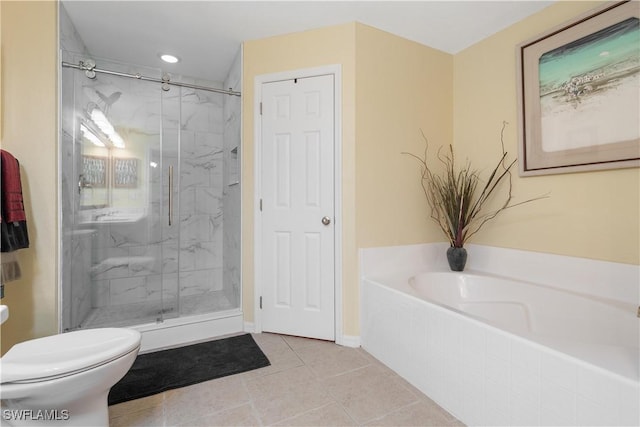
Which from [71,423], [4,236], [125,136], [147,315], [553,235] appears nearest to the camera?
[71,423]

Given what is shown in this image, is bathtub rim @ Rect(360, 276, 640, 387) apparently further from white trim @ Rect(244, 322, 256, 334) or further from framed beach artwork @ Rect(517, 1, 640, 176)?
framed beach artwork @ Rect(517, 1, 640, 176)

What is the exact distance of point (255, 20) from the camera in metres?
2.15

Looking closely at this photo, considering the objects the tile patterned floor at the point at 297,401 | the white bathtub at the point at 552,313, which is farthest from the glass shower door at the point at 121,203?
the white bathtub at the point at 552,313

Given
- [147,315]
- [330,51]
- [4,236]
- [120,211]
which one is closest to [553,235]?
[330,51]

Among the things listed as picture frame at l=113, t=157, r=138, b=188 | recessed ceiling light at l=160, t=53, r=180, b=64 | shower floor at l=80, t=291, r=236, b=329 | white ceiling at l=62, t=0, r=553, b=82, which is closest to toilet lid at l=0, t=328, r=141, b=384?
shower floor at l=80, t=291, r=236, b=329

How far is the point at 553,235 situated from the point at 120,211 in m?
3.40

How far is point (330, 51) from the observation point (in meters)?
2.21

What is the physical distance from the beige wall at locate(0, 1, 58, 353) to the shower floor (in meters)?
0.43

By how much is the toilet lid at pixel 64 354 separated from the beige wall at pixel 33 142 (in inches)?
25.8

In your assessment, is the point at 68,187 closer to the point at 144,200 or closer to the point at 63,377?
the point at 144,200

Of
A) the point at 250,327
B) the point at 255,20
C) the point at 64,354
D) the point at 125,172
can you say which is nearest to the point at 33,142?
the point at 125,172

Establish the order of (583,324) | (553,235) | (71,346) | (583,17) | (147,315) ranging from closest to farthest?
(71,346), (583,324), (583,17), (553,235), (147,315)

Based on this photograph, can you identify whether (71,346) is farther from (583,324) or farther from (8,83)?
(583,324)

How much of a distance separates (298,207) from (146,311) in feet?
5.02
